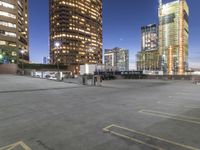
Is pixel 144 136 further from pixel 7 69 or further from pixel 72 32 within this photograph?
pixel 72 32

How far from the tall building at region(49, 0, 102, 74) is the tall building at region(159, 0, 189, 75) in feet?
262

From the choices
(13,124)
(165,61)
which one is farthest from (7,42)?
(165,61)

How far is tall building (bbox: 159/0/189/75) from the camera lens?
169 meters

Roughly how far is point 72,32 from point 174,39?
368 feet

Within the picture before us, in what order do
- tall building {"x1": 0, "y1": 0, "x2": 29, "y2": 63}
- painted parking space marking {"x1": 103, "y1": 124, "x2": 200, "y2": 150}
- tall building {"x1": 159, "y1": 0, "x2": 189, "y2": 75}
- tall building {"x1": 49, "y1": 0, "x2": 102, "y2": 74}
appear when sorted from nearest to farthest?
painted parking space marking {"x1": 103, "y1": 124, "x2": 200, "y2": 150} < tall building {"x1": 0, "y1": 0, "x2": 29, "y2": 63} < tall building {"x1": 49, "y1": 0, "x2": 102, "y2": 74} < tall building {"x1": 159, "y1": 0, "x2": 189, "y2": 75}

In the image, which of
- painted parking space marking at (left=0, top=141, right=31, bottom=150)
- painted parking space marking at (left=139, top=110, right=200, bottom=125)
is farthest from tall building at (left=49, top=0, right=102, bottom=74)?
painted parking space marking at (left=0, top=141, right=31, bottom=150)

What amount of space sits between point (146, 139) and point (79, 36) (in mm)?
169841

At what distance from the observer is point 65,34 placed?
156875 millimetres

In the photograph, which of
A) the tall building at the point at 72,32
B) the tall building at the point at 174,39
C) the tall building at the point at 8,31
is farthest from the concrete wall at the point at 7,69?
the tall building at the point at 174,39

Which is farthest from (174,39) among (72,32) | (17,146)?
(17,146)

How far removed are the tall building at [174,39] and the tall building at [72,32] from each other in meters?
79.9

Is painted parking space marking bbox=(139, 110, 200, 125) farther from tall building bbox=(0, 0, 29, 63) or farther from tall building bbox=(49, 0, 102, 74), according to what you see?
tall building bbox=(49, 0, 102, 74)

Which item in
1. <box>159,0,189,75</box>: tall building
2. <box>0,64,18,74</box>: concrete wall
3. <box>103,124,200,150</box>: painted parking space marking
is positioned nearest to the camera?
<box>103,124,200,150</box>: painted parking space marking

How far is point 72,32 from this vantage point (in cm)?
16112
